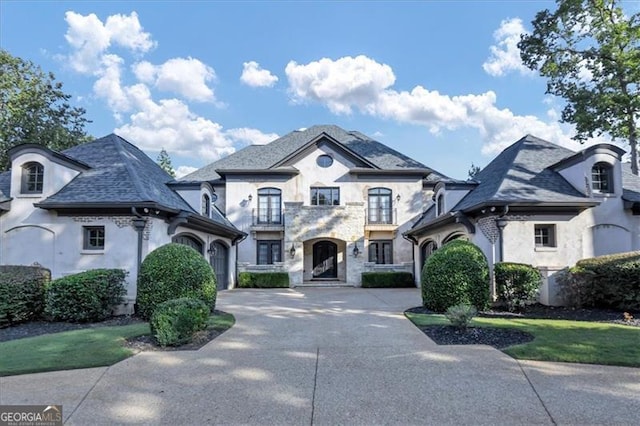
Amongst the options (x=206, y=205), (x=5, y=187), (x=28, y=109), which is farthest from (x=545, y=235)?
(x=28, y=109)

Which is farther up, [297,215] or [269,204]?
[269,204]

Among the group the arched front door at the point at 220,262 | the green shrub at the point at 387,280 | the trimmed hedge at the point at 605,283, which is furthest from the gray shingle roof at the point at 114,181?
the trimmed hedge at the point at 605,283

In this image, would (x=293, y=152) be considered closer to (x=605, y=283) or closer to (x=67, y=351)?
(x=605, y=283)

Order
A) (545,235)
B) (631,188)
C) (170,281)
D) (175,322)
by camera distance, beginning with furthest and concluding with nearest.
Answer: (631,188)
(545,235)
(170,281)
(175,322)

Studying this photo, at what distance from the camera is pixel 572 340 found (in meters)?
6.77

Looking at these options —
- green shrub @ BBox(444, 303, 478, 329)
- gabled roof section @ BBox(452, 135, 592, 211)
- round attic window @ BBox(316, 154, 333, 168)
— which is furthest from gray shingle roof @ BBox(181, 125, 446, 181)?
green shrub @ BBox(444, 303, 478, 329)

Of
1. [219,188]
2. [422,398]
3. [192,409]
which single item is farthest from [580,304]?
[219,188]

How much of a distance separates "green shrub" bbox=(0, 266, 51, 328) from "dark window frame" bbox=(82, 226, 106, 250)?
4.34 ft

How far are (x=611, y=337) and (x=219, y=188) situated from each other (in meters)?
19.9

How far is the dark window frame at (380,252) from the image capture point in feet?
72.7

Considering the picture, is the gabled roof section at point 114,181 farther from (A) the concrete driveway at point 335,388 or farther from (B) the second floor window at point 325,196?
(B) the second floor window at point 325,196

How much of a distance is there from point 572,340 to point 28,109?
95.8ft

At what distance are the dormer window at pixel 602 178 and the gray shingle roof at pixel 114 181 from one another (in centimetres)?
1360

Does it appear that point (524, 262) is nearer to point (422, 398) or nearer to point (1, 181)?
point (422, 398)
